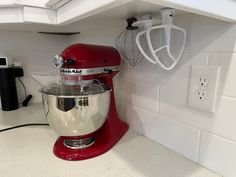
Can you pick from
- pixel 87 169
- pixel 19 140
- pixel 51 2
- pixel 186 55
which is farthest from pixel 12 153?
pixel 186 55

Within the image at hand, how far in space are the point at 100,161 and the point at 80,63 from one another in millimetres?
269

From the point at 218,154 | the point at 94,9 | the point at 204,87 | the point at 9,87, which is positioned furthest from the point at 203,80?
the point at 9,87

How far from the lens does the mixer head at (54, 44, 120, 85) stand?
0.47 meters

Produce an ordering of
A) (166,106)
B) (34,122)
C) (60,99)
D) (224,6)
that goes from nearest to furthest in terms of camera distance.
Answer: (224,6)
(60,99)
(166,106)
(34,122)

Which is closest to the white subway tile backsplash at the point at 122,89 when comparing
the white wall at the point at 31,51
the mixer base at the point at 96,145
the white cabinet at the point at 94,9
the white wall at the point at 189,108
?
the white wall at the point at 189,108

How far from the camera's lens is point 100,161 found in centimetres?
50

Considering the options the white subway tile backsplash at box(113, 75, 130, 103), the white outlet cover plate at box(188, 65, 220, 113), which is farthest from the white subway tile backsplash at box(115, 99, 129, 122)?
the white outlet cover plate at box(188, 65, 220, 113)

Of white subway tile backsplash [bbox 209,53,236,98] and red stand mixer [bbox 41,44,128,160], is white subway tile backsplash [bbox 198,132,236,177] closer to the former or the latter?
white subway tile backsplash [bbox 209,53,236,98]

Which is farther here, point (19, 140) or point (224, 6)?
point (19, 140)

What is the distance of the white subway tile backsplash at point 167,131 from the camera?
1.61 ft

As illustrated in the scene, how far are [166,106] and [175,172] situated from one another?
18 centimetres

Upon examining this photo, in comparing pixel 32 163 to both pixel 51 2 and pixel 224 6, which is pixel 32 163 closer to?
pixel 51 2

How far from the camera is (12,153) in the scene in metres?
0.52

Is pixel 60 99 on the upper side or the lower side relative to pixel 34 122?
upper
